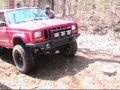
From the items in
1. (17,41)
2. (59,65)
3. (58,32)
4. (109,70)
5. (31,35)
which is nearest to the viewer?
(109,70)

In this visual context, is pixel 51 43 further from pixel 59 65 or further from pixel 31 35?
pixel 59 65

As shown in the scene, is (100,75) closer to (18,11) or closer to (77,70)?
(77,70)

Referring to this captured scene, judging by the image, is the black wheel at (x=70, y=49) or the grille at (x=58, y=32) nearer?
the grille at (x=58, y=32)

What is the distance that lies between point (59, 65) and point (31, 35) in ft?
4.85

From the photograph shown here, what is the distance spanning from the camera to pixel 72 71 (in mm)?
7379

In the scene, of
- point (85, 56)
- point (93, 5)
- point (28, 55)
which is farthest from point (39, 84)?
point (93, 5)

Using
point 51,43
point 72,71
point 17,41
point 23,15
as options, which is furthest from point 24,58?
point 23,15

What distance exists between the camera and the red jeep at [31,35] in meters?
7.11

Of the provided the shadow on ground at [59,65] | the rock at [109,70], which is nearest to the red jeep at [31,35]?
the shadow on ground at [59,65]

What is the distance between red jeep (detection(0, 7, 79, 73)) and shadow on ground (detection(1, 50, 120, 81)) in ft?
0.93

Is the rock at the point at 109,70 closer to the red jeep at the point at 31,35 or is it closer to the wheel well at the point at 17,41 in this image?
the red jeep at the point at 31,35

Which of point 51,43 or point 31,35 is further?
point 51,43

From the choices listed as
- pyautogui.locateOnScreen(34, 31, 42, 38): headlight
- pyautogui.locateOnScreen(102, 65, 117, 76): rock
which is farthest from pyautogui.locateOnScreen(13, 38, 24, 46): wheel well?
pyautogui.locateOnScreen(102, 65, 117, 76): rock

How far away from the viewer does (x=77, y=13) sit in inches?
550
